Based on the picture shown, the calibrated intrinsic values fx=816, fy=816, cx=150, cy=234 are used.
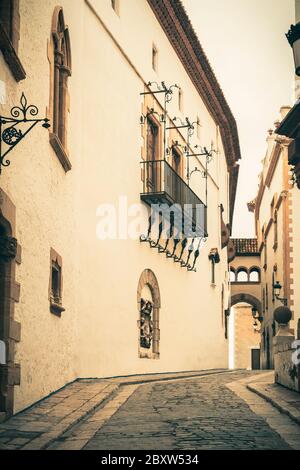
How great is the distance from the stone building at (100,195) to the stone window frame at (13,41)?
0.03 m

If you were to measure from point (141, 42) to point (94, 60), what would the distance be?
4394 millimetres

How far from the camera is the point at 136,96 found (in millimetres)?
19750

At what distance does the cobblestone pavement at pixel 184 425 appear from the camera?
26.3ft

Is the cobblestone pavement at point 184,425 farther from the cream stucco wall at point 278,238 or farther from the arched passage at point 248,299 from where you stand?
the arched passage at point 248,299

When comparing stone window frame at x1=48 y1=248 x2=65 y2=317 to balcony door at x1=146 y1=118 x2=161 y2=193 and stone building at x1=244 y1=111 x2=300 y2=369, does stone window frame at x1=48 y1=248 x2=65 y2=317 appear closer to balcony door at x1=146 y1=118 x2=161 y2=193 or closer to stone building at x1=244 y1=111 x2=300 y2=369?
balcony door at x1=146 y1=118 x2=161 y2=193

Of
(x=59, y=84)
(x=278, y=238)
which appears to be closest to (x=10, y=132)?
(x=59, y=84)

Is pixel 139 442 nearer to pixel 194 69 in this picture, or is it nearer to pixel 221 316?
pixel 194 69

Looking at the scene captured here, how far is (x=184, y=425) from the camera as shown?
9.47m

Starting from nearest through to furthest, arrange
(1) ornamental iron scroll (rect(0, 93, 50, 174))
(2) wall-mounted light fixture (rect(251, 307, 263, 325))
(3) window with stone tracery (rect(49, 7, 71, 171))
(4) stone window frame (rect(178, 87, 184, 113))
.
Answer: (1) ornamental iron scroll (rect(0, 93, 50, 174))
(3) window with stone tracery (rect(49, 7, 71, 171))
(4) stone window frame (rect(178, 87, 184, 113))
(2) wall-mounted light fixture (rect(251, 307, 263, 325))

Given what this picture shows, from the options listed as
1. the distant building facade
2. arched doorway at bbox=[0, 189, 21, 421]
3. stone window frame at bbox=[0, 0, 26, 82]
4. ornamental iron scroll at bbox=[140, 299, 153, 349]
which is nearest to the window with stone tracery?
stone window frame at bbox=[0, 0, 26, 82]

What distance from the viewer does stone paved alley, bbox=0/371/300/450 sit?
8.06 meters

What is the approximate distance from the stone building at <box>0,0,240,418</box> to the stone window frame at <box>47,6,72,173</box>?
26 millimetres
